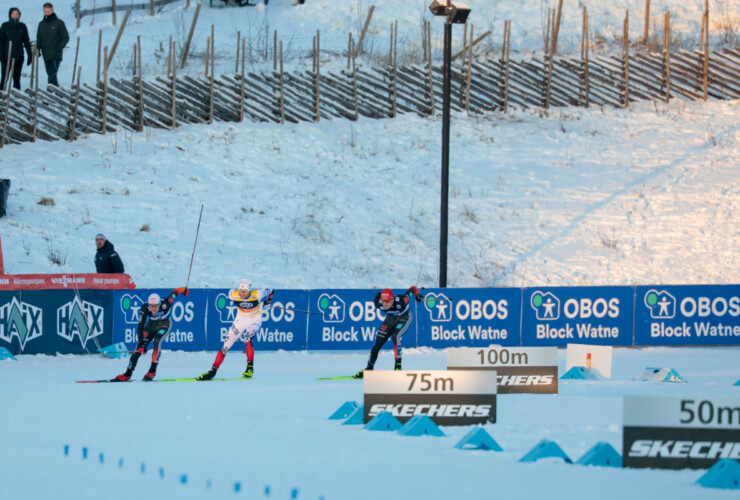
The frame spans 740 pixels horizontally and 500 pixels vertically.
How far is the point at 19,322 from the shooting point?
20328 mm

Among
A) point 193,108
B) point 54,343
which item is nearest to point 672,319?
point 54,343

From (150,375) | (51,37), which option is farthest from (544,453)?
(51,37)

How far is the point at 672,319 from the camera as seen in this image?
21.5 metres

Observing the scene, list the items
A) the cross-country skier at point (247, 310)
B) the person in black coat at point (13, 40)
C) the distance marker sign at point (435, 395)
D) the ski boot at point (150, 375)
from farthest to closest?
1. the person in black coat at point (13, 40)
2. the cross-country skier at point (247, 310)
3. the ski boot at point (150, 375)
4. the distance marker sign at point (435, 395)

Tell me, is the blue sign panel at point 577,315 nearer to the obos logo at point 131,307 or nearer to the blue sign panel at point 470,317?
the blue sign panel at point 470,317

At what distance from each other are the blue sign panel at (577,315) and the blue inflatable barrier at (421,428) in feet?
39.6

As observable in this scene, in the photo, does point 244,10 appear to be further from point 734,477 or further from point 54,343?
point 734,477

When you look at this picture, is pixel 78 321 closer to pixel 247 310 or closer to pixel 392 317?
pixel 247 310

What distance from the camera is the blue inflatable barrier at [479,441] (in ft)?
28.5

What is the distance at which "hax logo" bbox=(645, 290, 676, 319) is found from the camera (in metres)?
21.5

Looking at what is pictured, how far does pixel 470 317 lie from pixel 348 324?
2.60m

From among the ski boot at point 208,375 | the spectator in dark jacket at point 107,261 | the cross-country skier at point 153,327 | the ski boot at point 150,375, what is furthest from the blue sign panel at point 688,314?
the spectator in dark jacket at point 107,261

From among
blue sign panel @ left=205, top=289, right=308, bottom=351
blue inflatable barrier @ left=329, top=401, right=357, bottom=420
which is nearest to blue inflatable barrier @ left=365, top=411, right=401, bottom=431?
blue inflatable barrier @ left=329, top=401, right=357, bottom=420

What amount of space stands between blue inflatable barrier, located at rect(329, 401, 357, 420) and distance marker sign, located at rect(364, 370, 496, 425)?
0.65 metres
